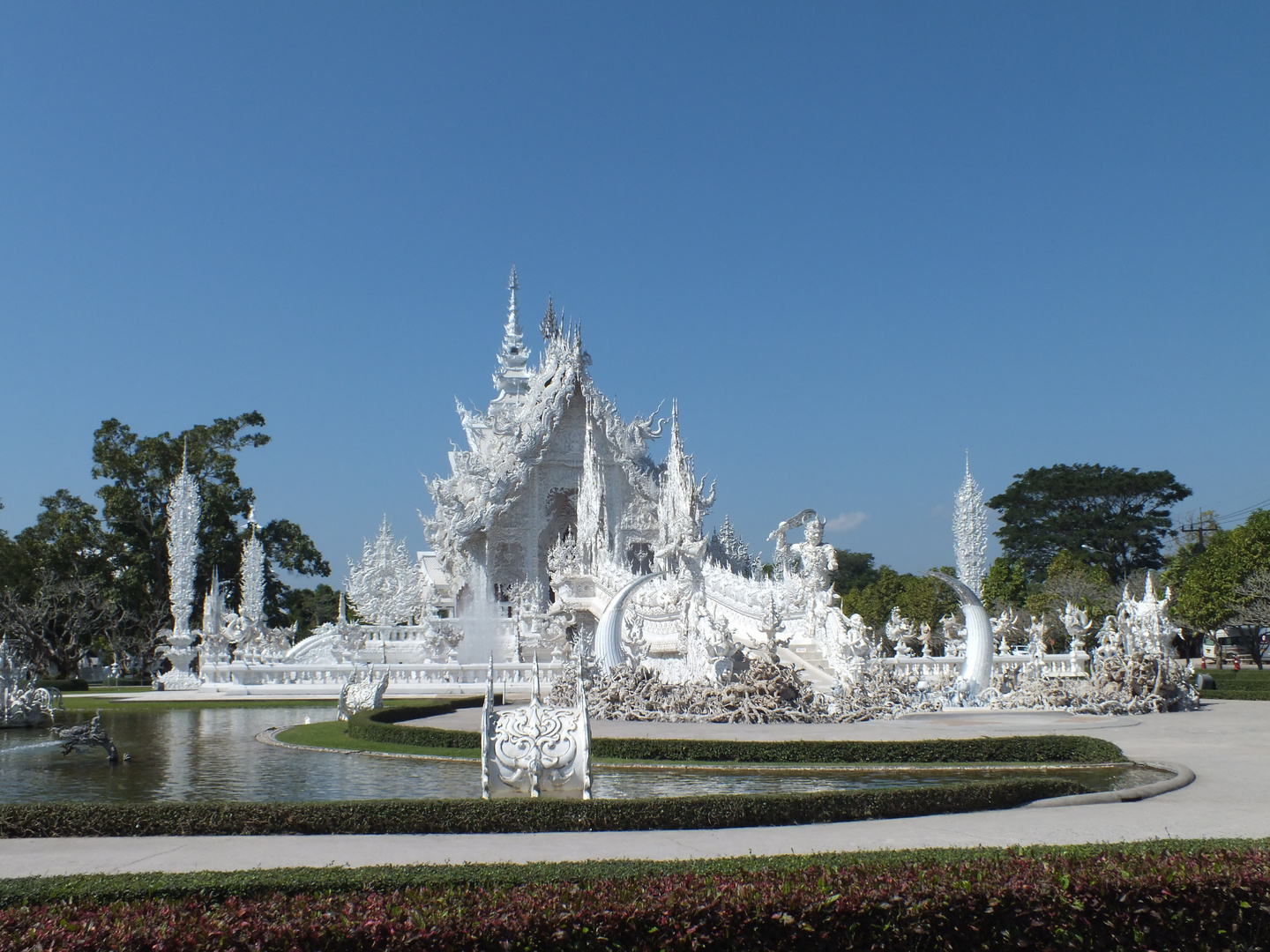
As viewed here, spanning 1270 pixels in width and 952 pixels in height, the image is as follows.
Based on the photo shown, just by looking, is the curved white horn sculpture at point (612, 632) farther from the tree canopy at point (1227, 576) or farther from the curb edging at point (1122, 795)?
the tree canopy at point (1227, 576)

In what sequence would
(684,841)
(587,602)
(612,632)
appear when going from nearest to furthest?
(684,841)
(612,632)
(587,602)

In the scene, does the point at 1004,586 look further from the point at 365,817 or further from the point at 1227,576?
the point at 365,817

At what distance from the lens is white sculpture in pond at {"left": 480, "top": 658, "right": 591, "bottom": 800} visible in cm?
708

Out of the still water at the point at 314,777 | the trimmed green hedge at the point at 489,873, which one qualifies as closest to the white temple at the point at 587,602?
the still water at the point at 314,777

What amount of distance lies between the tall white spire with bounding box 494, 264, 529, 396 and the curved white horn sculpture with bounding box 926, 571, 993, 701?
90.4 feet

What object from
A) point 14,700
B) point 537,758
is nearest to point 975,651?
point 537,758

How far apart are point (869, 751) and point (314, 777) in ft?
18.8

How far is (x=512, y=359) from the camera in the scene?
45.6 metres

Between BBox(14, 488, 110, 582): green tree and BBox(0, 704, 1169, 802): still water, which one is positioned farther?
BBox(14, 488, 110, 582): green tree

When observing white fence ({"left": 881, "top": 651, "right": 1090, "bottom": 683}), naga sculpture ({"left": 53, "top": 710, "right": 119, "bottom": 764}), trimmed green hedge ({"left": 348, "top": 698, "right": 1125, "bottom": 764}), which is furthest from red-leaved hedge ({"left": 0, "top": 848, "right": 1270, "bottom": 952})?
white fence ({"left": 881, "top": 651, "right": 1090, "bottom": 683})

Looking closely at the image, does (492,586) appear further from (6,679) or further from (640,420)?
(6,679)

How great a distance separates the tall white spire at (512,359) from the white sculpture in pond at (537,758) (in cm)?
3517

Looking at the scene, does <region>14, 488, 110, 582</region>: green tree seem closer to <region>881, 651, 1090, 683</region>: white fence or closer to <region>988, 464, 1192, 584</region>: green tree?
<region>881, 651, 1090, 683</region>: white fence

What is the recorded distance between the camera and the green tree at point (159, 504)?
119 feet
